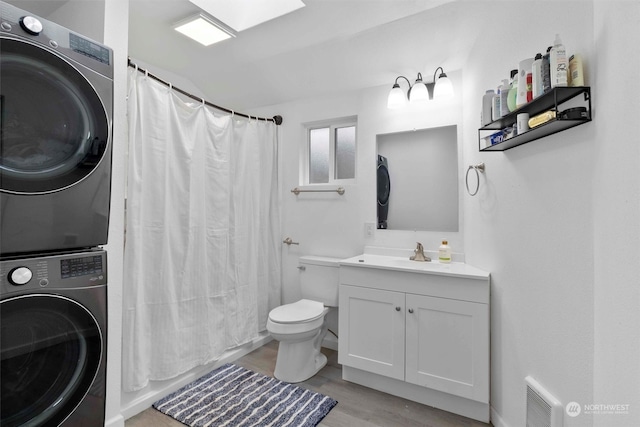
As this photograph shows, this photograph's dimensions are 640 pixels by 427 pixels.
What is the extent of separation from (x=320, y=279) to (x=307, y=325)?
48cm

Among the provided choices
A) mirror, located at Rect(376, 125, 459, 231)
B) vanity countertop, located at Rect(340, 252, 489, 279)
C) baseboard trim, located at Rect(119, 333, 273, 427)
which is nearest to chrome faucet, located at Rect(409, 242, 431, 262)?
vanity countertop, located at Rect(340, 252, 489, 279)

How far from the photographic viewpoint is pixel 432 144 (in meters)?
2.37

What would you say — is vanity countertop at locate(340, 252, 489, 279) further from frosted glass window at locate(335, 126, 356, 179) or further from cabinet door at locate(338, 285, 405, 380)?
frosted glass window at locate(335, 126, 356, 179)

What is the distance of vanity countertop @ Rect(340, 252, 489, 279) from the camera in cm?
179

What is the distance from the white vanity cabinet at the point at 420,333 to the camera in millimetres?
1734

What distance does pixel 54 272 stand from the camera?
1.05 meters

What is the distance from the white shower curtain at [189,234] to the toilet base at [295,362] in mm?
492

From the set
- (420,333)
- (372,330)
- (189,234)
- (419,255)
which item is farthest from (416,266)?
(189,234)

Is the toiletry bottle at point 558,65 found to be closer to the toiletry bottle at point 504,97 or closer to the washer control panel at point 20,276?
the toiletry bottle at point 504,97

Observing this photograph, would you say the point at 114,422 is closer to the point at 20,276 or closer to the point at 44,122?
the point at 20,276

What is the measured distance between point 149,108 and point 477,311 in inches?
91.9

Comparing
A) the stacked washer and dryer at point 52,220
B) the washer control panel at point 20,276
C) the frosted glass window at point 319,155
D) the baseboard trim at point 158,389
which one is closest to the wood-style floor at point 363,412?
the baseboard trim at point 158,389

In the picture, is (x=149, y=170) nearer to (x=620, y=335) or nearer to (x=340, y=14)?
(x=340, y=14)

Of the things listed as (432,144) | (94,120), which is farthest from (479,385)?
(94,120)
